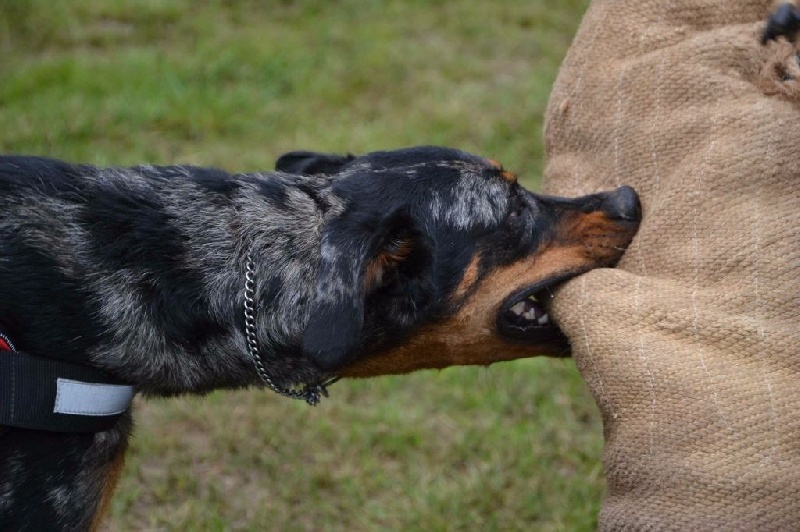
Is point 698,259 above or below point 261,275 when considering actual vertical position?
above

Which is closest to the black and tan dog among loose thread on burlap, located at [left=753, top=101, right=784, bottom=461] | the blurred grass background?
loose thread on burlap, located at [left=753, top=101, right=784, bottom=461]

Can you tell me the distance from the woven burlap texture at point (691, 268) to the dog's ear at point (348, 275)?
625 millimetres

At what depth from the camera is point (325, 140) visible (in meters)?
7.04

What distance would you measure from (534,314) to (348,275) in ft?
2.81

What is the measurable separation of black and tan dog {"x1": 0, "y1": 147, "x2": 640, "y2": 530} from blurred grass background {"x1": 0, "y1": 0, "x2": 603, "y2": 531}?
125 centimetres

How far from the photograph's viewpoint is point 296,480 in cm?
471

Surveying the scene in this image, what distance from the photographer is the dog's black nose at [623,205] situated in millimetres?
3480

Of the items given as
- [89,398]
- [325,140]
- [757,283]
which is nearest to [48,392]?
[89,398]

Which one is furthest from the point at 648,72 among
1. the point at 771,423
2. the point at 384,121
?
the point at 384,121

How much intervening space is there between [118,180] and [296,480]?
77.5 inches

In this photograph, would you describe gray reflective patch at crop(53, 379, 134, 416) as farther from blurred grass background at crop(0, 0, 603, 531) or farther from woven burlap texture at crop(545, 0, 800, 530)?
woven burlap texture at crop(545, 0, 800, 530)

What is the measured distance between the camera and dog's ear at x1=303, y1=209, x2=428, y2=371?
116 inches

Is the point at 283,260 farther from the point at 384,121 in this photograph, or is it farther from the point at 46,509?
the point at 384,121

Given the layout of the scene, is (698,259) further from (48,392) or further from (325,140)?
(325,140)
